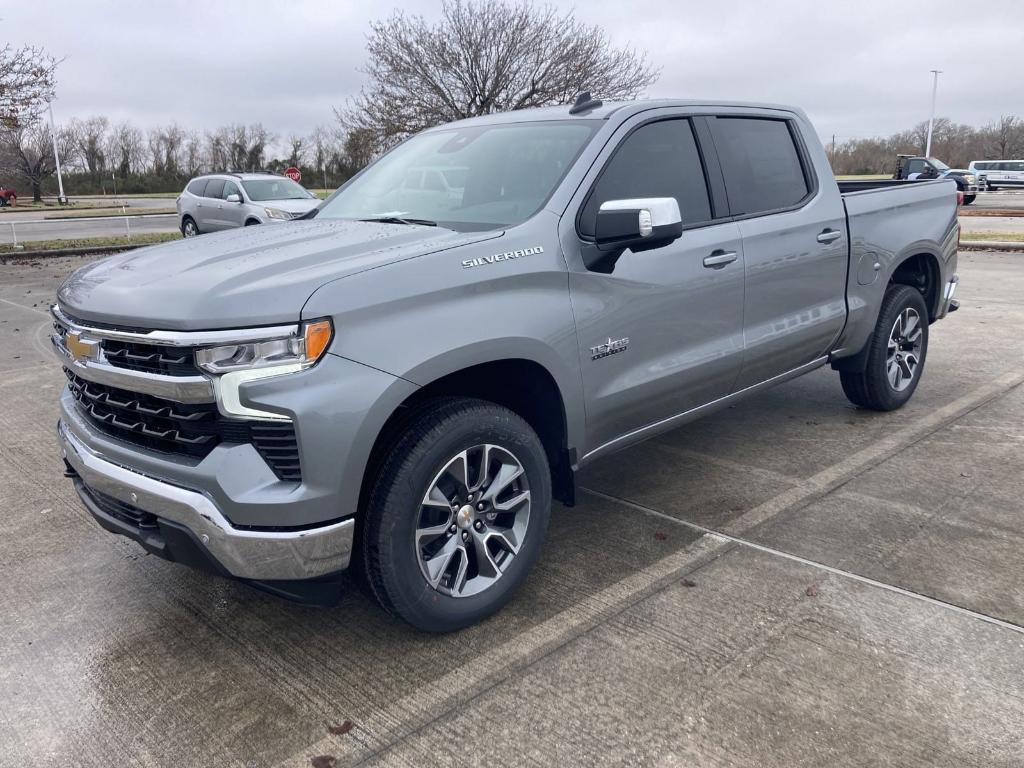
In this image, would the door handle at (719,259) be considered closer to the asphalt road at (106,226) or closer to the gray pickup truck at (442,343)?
the gray pickup truck at (442,343)

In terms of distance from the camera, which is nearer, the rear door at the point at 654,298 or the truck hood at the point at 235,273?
the truck hood at the point at 235,273

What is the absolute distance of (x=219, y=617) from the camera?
3.23 meters

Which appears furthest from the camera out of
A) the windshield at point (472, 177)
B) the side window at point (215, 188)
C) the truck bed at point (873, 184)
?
the side window at point (215, 188)

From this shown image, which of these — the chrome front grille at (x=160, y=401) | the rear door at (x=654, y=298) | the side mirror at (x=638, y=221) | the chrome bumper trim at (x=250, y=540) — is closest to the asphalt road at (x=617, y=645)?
the chrome bumper trim at (x=250, y=540)

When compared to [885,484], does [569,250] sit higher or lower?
higher

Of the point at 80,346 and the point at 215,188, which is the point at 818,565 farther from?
the point at 215,188

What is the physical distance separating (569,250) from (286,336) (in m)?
1.23

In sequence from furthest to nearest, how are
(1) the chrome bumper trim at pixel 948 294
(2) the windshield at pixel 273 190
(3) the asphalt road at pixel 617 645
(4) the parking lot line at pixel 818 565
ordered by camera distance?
(2) the windshield at pixel 273 190, (1) the chrome bumper trim at pixel 948 294, (4) the parking lot line at pixel 818 565, (3) the asphalt road at pixel 617 645

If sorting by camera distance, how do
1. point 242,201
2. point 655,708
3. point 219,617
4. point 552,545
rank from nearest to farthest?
point 655,708, point 219,617, point 552,545, point 242,201

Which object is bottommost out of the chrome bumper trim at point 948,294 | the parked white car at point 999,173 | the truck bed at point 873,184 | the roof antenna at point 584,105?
the chrome bumper trim at point 948,294

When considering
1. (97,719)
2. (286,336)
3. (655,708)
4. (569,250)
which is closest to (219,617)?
(97,719)

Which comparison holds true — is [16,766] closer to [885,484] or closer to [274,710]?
[274,710]

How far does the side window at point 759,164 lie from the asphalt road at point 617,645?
57.1 inches

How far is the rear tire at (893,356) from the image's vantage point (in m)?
5.22
